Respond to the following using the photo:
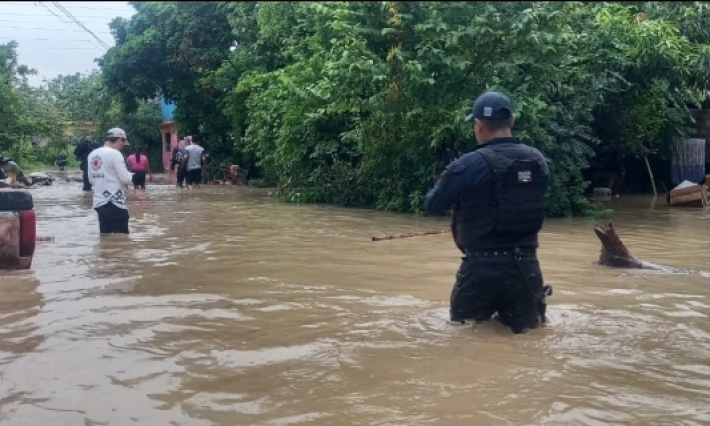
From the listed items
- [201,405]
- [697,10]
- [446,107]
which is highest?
[697,10]

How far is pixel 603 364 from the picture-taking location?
463 centimetres

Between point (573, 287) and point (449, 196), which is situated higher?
point (449, 196)

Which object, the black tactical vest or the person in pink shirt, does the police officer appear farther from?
the person in pink shirt

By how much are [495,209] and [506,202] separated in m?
0.08

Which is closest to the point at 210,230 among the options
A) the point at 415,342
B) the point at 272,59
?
the point at 415,342

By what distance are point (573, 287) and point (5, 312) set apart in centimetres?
458

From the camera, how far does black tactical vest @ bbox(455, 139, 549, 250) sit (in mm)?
4812

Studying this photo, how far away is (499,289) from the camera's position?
194 inches

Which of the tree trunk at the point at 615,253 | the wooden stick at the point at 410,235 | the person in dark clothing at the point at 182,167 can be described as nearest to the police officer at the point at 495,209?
the tree trunk at the point at 615,253

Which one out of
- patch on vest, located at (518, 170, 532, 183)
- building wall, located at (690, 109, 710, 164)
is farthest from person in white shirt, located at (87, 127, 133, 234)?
building wall, located at (690, 109, 710, 164)

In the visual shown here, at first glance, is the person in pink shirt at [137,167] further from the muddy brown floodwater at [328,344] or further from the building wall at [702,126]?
the building wall at [702,126]

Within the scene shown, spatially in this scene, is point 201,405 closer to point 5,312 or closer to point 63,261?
point 5,312

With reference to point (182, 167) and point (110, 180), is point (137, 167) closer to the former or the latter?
point (182, 167)

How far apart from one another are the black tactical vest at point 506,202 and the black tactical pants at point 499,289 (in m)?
0.09
